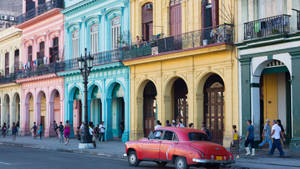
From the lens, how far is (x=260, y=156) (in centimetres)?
1825

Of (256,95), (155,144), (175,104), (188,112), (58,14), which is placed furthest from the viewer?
(58,14)

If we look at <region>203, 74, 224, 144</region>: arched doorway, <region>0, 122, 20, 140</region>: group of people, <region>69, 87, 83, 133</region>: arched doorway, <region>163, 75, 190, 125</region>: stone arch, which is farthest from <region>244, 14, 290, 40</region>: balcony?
<region>0, 122, 20, 140</region>: group of people

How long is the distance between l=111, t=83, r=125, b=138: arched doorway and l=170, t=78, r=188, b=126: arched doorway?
469 centimetres

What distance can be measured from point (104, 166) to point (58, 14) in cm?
2174

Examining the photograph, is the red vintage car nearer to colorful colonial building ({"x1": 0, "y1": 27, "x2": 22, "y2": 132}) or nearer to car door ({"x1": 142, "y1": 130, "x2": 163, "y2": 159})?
car door ({"x1": 142, "y1": 130, "x2": 163, "y2": 159})

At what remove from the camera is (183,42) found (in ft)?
77.4

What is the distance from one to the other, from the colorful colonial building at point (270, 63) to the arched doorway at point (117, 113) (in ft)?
35.1

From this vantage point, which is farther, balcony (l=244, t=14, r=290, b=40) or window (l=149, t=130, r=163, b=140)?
balcony (l=244, t=14, r=290, b=40)

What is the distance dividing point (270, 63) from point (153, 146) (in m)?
7.86

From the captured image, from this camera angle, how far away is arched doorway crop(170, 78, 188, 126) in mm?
25672

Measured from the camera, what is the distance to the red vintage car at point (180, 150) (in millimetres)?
13656

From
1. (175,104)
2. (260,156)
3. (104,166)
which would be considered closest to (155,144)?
(104,166)

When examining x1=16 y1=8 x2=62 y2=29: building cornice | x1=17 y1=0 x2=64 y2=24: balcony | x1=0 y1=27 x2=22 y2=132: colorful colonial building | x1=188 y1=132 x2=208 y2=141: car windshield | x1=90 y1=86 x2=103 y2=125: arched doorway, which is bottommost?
x1=188 y1=132 x2=208 y2=141: car windshield

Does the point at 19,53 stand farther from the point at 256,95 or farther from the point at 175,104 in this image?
the point at 256,95
